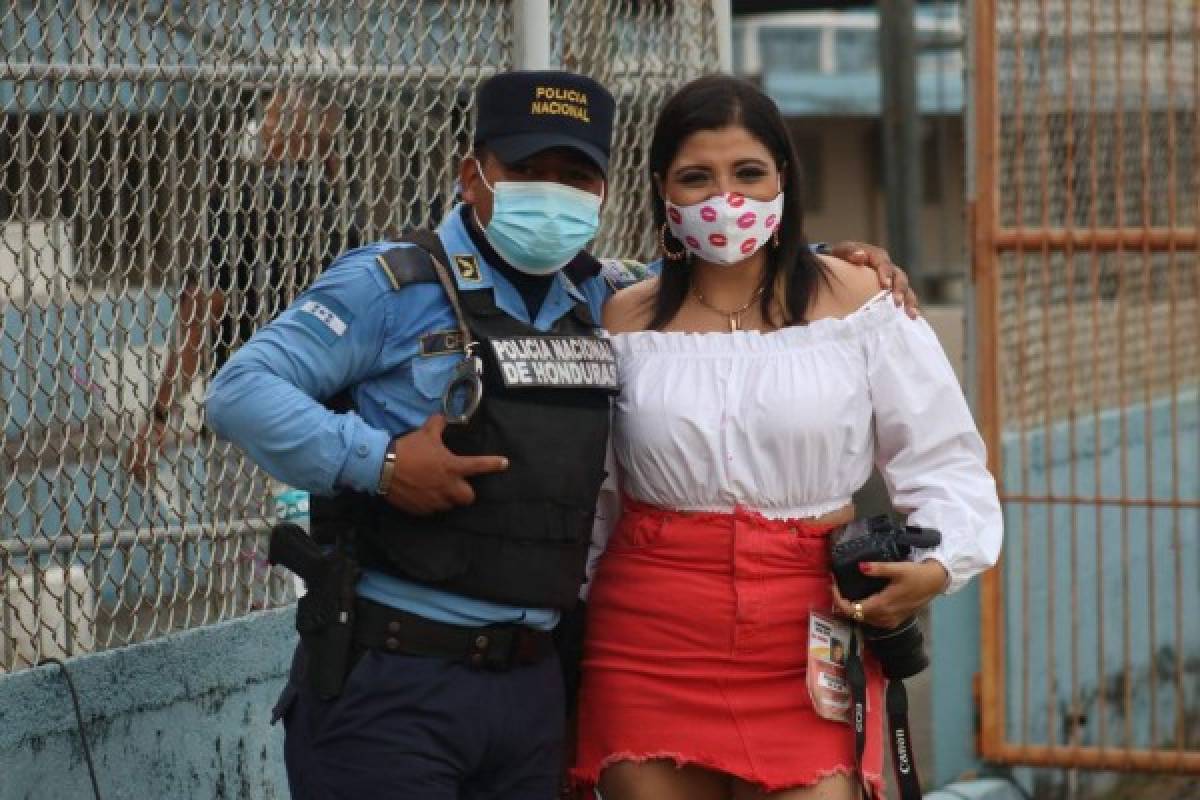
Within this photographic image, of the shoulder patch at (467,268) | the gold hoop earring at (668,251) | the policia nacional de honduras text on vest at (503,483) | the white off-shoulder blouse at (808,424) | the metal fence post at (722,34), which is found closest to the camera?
the policia nacional de honduras text on vest at (503,483)

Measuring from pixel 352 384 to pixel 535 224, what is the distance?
1.30 feet

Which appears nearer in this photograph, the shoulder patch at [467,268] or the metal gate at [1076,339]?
the shoulder patch at [467,268]

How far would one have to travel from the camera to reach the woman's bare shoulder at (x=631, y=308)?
385cm

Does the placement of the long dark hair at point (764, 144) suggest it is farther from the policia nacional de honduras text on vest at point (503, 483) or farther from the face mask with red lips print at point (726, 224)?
the policia nacional de honduras text on vest at point (503, 483)

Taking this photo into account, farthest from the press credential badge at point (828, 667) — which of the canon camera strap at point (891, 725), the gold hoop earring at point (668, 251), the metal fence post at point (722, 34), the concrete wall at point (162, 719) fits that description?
the metal fence post at point (722, 34)

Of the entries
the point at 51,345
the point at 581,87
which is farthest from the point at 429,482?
the point at 51,345

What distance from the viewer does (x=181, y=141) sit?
15.0 feet

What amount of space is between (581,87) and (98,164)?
49.9 inches

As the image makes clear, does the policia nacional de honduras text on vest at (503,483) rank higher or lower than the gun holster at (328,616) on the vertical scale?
higher

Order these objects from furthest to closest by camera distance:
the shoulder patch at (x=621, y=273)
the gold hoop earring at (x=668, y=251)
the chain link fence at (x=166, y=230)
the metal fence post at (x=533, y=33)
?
the metal fence post at (x=533, y=33)
the chain link fence at (x=166, y=230)
the shoulder patch at (x=621, y=273)
the gold hoop earring at (x=668, y=251)

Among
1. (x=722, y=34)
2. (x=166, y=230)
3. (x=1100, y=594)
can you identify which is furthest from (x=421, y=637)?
(x=1100, y=594)

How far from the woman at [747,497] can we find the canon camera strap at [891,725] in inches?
1.2

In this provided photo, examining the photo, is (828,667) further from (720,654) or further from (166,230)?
(166,230)

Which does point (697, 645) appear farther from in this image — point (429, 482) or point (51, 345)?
point (51, 345)
